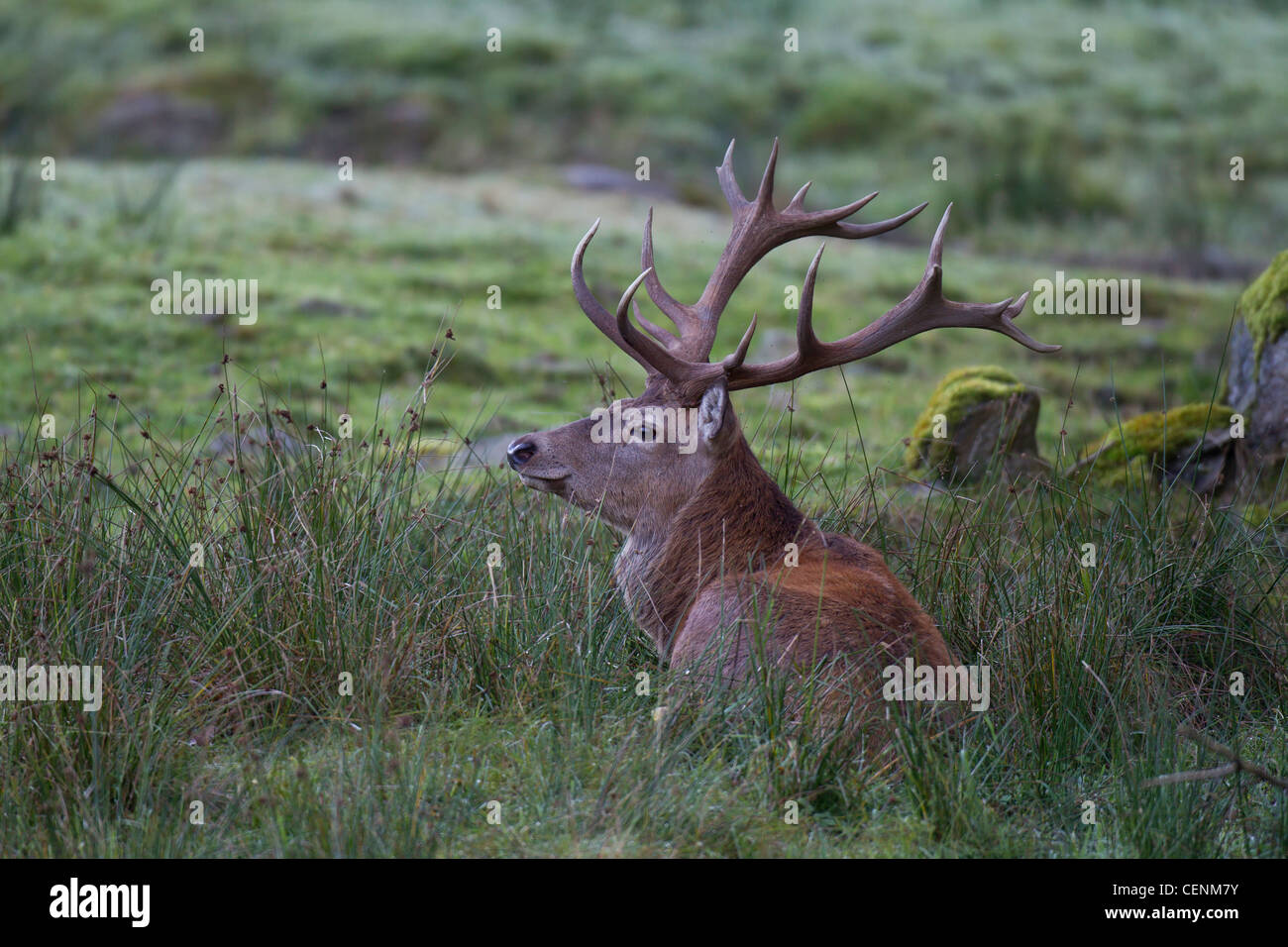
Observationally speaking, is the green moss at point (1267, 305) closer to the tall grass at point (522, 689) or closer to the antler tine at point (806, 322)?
the tall grass at point (522, 689)

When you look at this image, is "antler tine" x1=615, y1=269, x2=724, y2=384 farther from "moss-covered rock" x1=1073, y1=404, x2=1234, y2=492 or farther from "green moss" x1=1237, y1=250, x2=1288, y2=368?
"green moss" x1=1237, y1=250, x2=1288, y2=368

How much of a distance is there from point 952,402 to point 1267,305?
1.68 meters

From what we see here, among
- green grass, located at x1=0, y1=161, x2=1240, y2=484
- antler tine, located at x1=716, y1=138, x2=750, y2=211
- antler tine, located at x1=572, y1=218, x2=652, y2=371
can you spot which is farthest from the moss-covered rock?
antler tine, located at x1=572, y1=218, x2=652, y2=371

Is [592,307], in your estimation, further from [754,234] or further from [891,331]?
[891,331]

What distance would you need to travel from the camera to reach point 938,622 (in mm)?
5848

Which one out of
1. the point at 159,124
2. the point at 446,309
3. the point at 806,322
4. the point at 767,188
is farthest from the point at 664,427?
the point at 159,124

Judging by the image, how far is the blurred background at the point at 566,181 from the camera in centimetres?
1133

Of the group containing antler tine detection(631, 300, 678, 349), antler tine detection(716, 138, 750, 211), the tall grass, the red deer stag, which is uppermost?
antler tine detection(716, 138, 750, 211)

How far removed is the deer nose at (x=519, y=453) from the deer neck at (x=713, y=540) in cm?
62

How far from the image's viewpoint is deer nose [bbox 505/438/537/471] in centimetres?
603

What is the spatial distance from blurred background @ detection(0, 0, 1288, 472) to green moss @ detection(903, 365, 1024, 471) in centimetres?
74

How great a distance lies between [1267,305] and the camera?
25.1 feet
